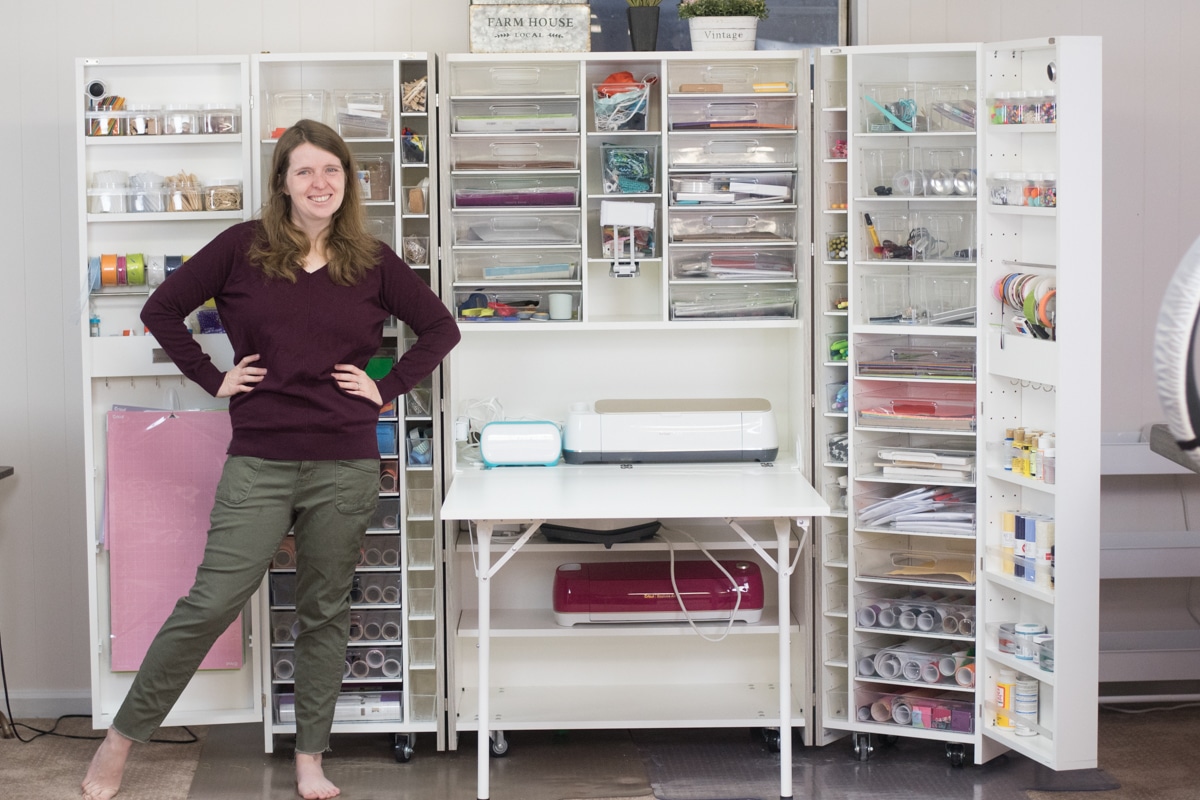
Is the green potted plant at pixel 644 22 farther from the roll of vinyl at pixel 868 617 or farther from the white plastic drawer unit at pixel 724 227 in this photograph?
the roll of vinyl at pixel 868 617

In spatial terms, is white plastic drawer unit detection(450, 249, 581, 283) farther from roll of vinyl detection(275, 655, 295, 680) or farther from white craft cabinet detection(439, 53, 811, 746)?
roll of vinyl detection(275, 655, 295, 680)

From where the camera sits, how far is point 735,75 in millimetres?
3639

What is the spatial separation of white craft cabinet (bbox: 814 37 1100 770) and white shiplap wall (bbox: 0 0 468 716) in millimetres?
1362

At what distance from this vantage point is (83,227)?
11.4ft

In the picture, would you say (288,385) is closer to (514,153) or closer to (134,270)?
(134,270)

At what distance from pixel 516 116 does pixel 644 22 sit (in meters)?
0.48

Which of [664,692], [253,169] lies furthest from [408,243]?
Result: [664,692]

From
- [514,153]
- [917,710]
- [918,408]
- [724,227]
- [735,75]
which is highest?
[735,75]

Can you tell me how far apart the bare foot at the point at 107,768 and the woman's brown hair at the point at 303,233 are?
1277 mm

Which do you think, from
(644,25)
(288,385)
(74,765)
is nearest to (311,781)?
(74,765)

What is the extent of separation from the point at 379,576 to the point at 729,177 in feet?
4.98

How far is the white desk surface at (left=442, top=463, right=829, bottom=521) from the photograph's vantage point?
9.91ft

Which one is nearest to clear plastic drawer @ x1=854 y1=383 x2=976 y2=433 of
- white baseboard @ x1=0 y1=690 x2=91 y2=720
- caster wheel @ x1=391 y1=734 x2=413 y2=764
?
caster wheel @ x1=391 y1=734 x2=413 y2=764

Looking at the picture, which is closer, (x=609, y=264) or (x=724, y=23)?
(x=724, y=23)
